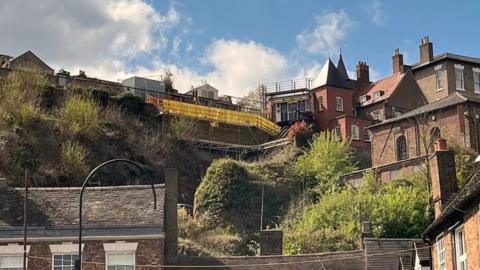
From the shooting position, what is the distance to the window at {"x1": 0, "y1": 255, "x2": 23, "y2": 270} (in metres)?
29.6

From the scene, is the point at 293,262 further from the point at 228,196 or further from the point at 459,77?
the point at 459,77

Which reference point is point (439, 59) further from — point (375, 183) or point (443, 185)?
point (443, 185)

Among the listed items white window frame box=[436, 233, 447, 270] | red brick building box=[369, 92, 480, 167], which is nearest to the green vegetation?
red brick building box=[369, 92, 480, 167]

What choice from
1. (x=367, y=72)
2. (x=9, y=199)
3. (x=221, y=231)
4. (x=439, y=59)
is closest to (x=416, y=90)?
(x=439, y=59)

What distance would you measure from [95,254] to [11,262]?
9.45 ft

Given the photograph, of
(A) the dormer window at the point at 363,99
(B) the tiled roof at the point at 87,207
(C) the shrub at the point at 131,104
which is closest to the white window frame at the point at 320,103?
(A) the dormer window at the point at 363,99

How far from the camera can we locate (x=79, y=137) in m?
55.6

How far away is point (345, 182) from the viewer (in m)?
57.6

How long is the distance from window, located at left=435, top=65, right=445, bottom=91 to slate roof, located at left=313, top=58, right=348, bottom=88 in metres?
7.42

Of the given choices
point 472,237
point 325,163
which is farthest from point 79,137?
point 472,237

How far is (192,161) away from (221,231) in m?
10.7

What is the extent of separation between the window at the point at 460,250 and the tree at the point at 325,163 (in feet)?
123

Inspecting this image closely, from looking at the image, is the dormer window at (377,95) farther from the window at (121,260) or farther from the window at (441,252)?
the window at (441,252)

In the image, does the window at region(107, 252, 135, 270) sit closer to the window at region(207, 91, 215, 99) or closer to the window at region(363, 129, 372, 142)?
the window at region(363, 129, 372, 142)
